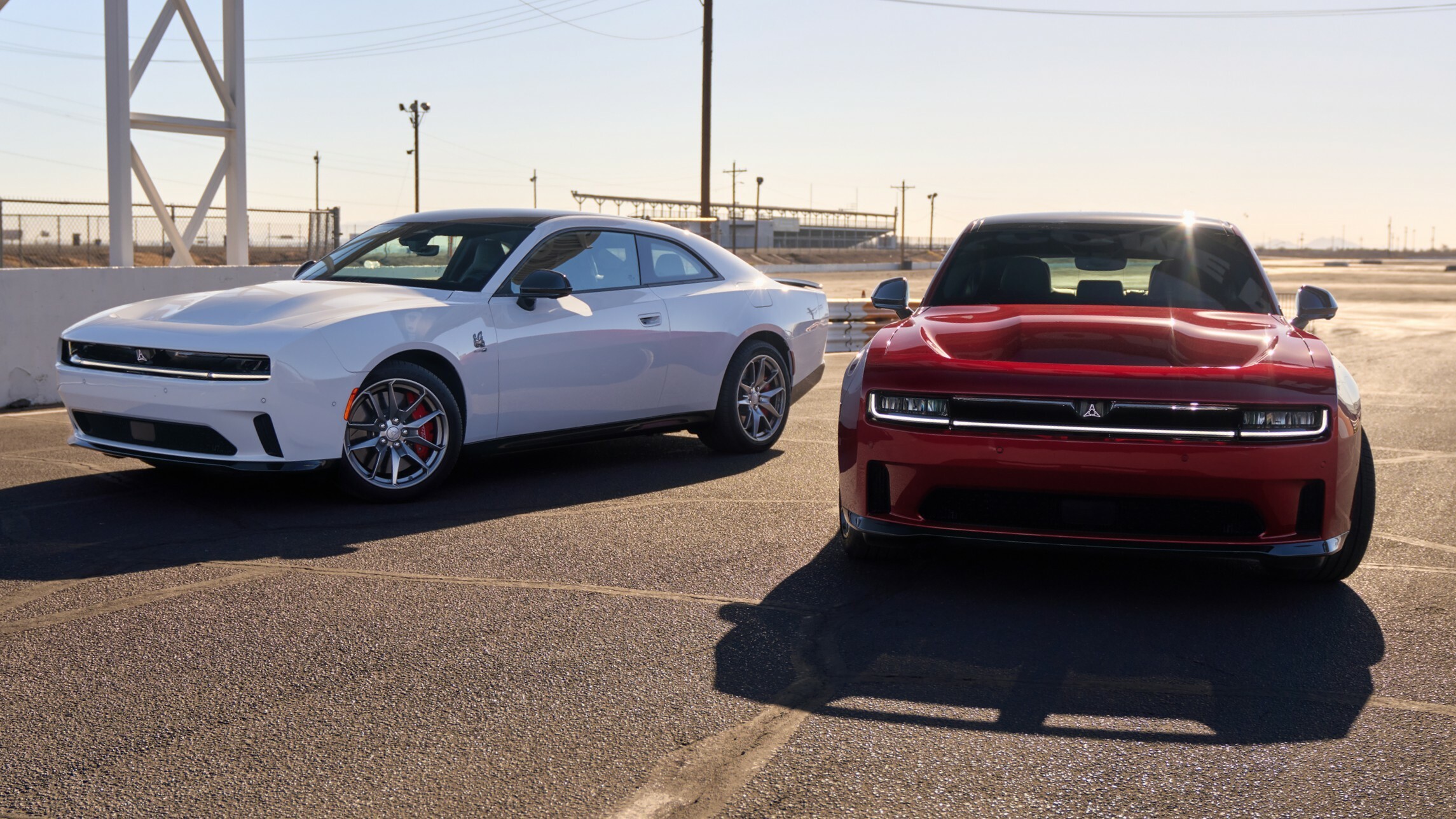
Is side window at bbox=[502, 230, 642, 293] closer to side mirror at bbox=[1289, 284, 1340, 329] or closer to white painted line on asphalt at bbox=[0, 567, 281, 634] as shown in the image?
white painted line on asphalt at bbox=[0, 567, 281, 634]

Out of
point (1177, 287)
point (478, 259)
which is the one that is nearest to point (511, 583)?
point (478, 259)

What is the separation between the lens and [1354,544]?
5.09 metres

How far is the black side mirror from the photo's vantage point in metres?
7.17

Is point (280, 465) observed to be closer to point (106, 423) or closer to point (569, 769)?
point (106, 423)

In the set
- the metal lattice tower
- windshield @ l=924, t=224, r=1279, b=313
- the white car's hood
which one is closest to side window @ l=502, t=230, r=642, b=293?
the white car's hood

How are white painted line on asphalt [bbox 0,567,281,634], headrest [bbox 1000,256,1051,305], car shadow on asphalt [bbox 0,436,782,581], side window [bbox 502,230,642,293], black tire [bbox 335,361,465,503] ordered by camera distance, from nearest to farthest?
1. white painted line on asphalt [bbox 0,567,281,634]
2. car shadow on asphalt [bbox 0,436,782,581]
3. headrest [bbox 1000,256,1051,305]
4. black tire [bbox 335,361,465,503]
5. side window [bbox 502,230,642,293]

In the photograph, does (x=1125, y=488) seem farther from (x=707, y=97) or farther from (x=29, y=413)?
(x=707, y=97)

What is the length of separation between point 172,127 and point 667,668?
12.1m

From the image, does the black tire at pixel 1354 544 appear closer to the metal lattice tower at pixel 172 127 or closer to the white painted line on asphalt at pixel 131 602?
the white painted line on asphalt at pixel 131 602

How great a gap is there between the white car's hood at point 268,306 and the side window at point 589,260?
0.63 metres

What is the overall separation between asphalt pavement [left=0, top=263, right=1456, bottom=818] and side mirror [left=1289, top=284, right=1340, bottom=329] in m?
1.08

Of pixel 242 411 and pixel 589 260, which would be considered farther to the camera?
pixel 589 260

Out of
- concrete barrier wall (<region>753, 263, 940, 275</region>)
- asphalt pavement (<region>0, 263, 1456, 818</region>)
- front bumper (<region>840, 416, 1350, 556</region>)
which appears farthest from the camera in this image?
concrete barrier wall (<region>753, 263, 940, 275</region>)

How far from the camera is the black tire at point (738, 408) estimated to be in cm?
859
